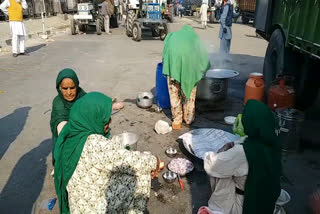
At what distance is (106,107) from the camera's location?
6.46ft

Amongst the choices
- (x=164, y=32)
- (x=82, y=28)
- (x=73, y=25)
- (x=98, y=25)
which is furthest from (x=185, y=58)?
(x=82, y=28)

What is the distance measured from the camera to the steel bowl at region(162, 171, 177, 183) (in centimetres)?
333

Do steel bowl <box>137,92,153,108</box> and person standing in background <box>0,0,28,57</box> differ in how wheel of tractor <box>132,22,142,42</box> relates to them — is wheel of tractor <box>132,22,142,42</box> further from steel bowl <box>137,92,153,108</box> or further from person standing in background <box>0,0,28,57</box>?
steel bowl <box>137,92,153,108</box>

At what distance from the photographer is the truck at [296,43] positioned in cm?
378

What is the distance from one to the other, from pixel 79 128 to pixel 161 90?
3.51 meters

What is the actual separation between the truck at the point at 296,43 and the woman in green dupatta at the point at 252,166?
206cm

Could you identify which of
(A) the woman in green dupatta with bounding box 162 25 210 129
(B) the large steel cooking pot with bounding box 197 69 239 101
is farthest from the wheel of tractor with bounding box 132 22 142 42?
(A) the woman in green dupatta with bounding box 162 25 210 129

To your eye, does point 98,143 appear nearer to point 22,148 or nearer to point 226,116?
point 22,148

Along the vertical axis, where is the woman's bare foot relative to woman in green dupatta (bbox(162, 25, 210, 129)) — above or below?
below

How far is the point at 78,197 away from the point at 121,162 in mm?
431

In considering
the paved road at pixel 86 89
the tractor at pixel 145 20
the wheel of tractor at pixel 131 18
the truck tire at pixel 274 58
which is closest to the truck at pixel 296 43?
the truck tire at pixel 274 58

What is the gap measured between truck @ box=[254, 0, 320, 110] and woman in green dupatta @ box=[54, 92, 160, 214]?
2932 millimetres

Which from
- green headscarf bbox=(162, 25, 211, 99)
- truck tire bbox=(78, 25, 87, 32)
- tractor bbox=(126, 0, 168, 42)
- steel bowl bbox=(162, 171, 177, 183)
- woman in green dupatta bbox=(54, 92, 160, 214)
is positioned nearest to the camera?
woman in green dupatta bbox=(54, 92, 160, 214)

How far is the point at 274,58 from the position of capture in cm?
537
